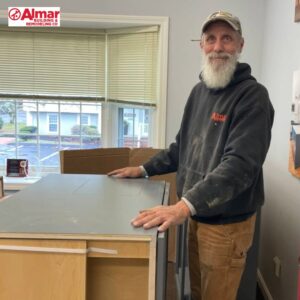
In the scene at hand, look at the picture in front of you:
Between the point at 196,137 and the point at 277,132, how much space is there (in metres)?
Result: 1.06

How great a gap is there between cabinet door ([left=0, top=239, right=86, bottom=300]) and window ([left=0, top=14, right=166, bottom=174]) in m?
2.04

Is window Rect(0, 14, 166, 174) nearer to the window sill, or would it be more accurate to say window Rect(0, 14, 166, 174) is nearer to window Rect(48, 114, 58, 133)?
window Rect(48, 114, 58, 133)

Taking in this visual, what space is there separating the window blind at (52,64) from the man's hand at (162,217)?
2212 mm

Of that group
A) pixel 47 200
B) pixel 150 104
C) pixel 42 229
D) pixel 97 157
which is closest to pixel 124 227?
pixel 42 229

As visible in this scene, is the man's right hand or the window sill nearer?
the man's right hand

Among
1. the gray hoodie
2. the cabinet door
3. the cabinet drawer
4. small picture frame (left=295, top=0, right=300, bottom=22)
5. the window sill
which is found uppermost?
small picture frame (left=295, top=0, right=300, bottom=22)

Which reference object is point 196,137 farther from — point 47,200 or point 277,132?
point 277,132

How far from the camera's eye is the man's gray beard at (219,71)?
1.48 meters

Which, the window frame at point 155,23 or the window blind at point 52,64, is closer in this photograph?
the window frame at point 155,23

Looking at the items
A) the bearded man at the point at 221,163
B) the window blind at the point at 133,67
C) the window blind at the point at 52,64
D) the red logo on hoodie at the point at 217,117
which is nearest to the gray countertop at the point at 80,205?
the bearded man at the point at 221,163

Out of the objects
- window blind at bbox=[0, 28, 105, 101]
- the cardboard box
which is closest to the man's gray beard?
the cardboard box

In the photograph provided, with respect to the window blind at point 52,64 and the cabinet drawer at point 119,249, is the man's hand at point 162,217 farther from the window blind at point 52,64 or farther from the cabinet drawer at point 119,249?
the window blind at point 52,64

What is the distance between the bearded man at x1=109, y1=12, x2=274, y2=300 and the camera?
1.26 meters

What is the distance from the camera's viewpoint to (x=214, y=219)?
4.71ft
